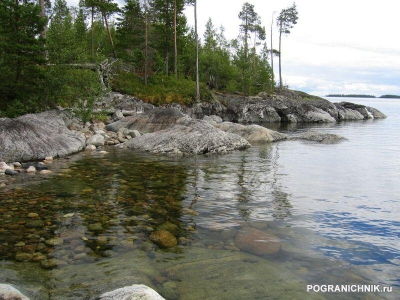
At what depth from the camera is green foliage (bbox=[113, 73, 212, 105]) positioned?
115ft

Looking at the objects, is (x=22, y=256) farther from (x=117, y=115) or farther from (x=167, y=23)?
(x=167, y=23)

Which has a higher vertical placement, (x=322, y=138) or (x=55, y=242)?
(x=322, y=138)

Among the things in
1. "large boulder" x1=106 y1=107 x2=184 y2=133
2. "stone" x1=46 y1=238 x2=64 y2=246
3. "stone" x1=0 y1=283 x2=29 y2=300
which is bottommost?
"stone" x1=46 y1=238 x2=64 y2=246

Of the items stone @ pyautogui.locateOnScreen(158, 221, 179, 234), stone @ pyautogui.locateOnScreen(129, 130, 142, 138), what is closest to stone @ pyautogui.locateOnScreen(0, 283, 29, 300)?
stone @ pyautogui.locateOnScreen(158, 221, 179, 234)

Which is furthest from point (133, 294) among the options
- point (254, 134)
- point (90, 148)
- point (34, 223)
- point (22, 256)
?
point (254, 134)

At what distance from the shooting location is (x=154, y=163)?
44.3 ft

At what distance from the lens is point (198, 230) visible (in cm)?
664

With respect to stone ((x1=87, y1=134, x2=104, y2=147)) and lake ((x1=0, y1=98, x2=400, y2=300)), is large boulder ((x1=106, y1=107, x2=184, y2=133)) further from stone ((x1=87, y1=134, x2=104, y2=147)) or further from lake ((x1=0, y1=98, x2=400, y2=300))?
lake ((x1=0, y1=98, x2=400, y2=300))

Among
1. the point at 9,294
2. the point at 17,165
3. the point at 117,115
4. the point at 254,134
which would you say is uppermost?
the point at 117,115

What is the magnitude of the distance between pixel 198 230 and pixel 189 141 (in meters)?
10.3

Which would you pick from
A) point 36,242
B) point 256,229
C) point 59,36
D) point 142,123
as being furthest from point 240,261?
point 59,36

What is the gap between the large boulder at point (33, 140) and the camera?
1302 centimetres

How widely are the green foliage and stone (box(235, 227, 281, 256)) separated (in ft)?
98.5

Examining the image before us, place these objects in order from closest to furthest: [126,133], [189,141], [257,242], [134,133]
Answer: [257,242] → [189,141] → [134,133] → [126,133]
